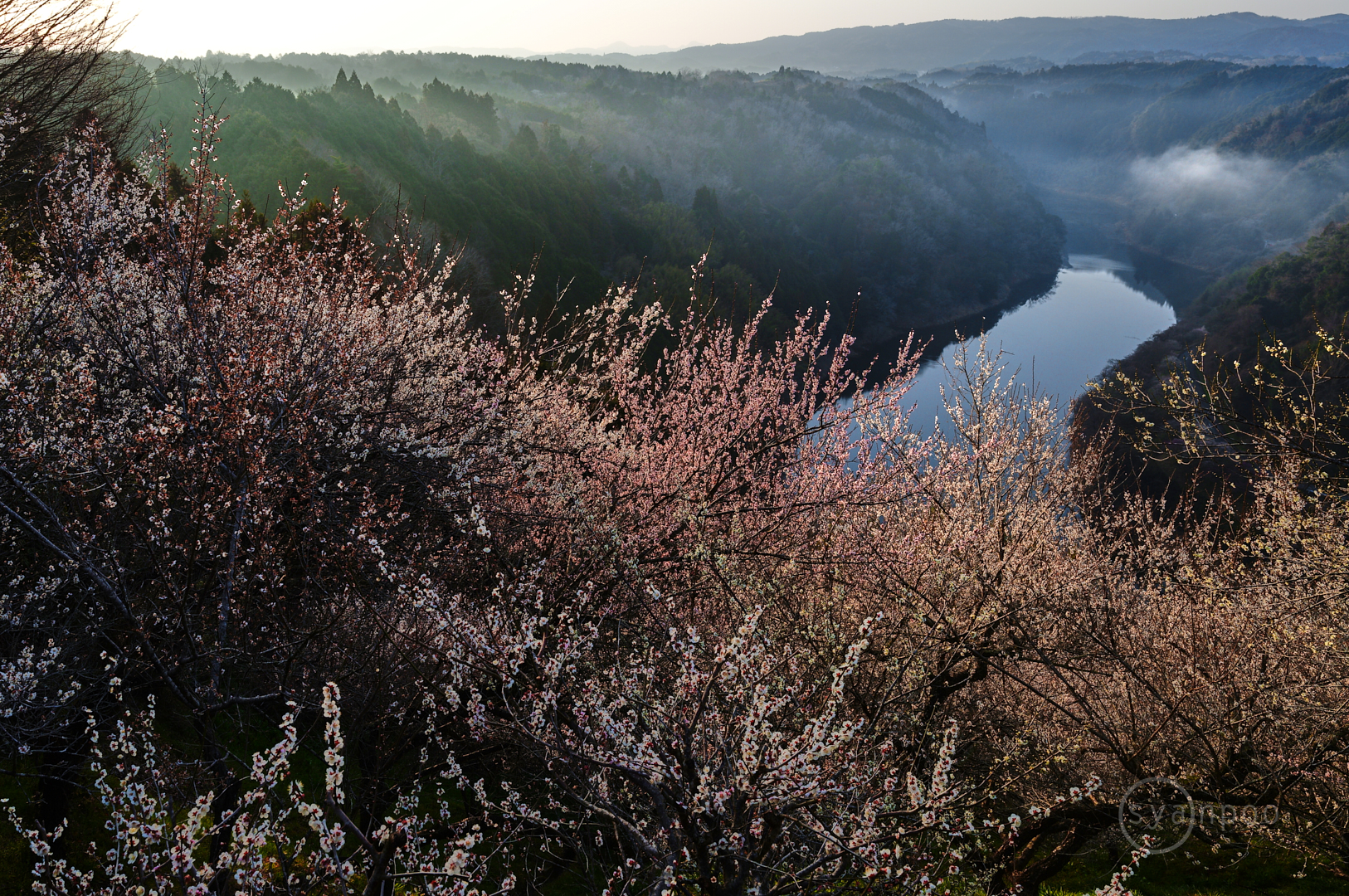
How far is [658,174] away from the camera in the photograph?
7950 cm

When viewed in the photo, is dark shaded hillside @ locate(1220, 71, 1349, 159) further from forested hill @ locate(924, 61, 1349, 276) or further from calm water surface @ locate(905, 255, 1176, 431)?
calm water surface @ locate(905, 255, 1176, 431)

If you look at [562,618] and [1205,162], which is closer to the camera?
[562,618]

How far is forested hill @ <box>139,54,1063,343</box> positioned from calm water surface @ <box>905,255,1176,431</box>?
6.04m

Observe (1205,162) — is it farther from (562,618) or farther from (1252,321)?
(562,618)

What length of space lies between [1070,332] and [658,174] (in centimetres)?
4557

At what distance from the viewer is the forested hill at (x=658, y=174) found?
114 ft

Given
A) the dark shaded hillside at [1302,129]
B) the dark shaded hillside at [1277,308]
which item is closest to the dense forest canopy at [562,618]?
the dark shaded hillside at [1277,308]

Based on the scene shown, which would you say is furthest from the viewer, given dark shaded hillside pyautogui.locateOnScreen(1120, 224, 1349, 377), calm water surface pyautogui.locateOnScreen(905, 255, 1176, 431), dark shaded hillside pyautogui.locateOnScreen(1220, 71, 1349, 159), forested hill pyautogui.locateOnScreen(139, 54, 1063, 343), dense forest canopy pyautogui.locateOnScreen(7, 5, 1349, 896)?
dark shaded hillside pyautogui.locateOnScreen(1220, 71, 1349, 159)

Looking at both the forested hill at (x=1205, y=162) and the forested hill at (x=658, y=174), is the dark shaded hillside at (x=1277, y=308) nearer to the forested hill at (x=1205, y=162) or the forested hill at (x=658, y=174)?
the forested hill at (x=658, y=174)

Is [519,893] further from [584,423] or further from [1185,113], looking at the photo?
[1185,113]

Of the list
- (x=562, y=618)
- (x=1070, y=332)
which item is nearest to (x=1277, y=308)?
(x=1070, y=332)

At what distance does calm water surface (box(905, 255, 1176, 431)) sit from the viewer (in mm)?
43656

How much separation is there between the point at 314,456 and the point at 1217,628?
9.78 m

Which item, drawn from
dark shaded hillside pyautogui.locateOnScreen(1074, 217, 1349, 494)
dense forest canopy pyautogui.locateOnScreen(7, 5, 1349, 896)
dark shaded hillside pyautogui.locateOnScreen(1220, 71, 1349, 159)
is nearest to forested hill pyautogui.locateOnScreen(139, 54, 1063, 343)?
dense forest canopy pyautogui.locateOnScreen(7, 5, 1349, 896)
